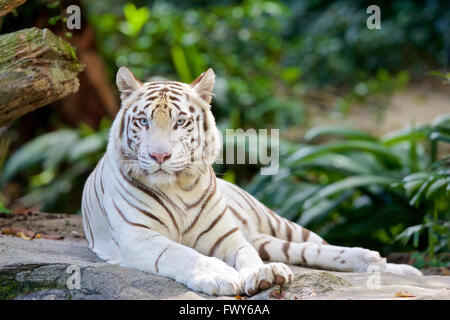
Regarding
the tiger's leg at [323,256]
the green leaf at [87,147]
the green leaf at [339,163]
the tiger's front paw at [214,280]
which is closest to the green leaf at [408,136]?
the green leaf at [339,163]

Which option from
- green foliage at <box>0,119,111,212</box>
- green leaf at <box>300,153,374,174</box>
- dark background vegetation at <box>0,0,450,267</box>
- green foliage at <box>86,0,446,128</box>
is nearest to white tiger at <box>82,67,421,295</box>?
dark background vegetation at <box>0,0,450,267</box>

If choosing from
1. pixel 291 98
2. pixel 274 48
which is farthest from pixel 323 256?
pixel 274 48

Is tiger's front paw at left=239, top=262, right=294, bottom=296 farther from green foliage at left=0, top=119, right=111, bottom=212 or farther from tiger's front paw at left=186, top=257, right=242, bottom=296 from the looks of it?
green foliage at left=0, top=119, right=111, bottom=212

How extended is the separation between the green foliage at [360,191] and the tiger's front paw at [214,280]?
2.78 m

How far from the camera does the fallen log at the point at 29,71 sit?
3.31 meters

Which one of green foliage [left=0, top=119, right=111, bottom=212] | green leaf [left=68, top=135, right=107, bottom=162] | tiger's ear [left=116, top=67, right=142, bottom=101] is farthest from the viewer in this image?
green foliage [left=0, top=119, right=111, bottom=212]

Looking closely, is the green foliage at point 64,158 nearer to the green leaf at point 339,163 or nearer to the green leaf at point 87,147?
the green leaf at point 87,147

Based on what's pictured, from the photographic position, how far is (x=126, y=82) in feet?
11.4

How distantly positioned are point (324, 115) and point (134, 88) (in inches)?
307

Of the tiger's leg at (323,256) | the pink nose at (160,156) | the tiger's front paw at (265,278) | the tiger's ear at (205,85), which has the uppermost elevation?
the tiger's ear at (205,85)

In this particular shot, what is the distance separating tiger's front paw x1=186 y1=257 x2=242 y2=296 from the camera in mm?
2699

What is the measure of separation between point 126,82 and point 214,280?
1.38 meters

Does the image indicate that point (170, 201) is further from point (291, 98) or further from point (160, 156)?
point (291, 98)

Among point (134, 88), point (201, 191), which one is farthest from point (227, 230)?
point (134, 88)
